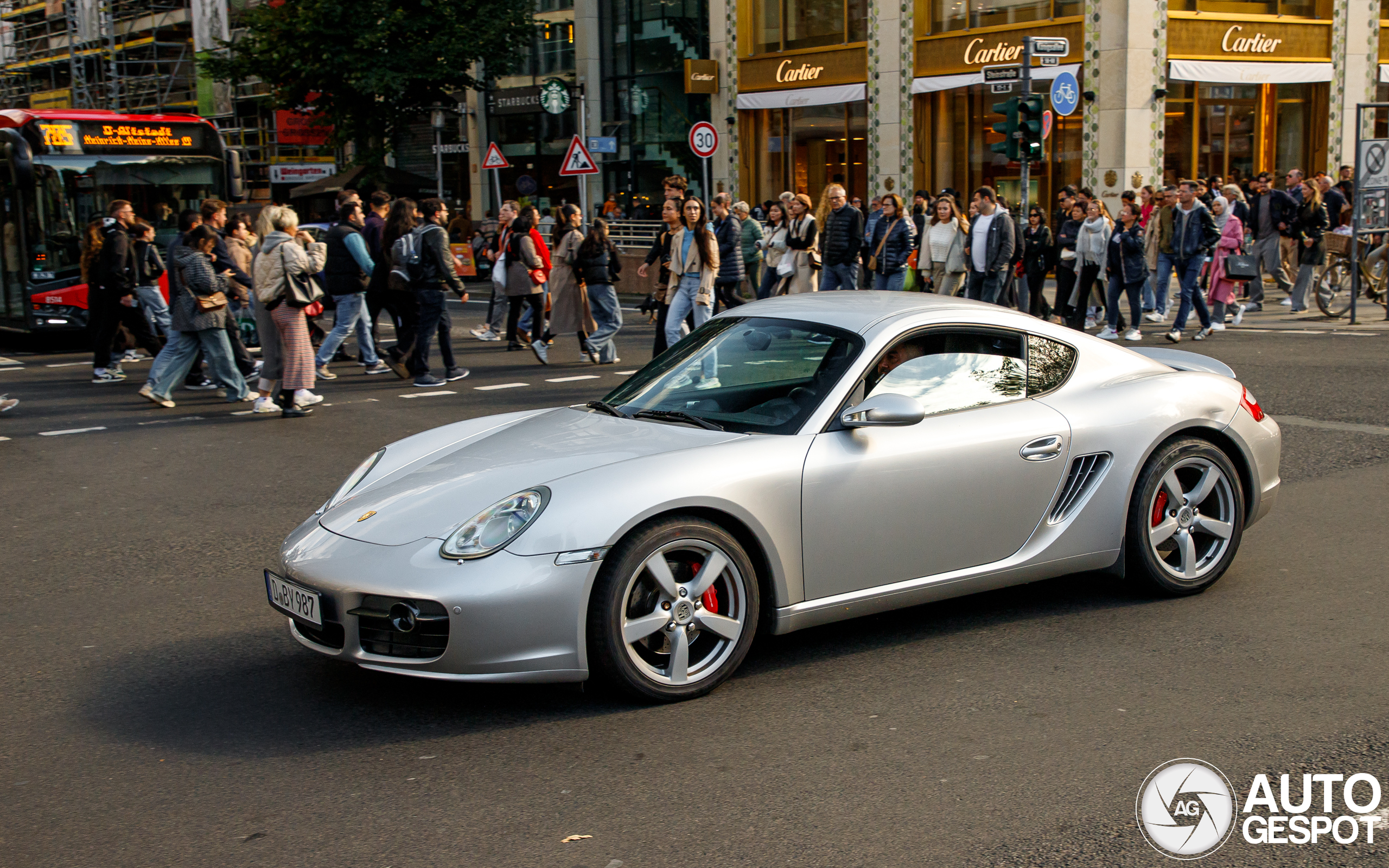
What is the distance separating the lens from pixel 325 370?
14.1 m

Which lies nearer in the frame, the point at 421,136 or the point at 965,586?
the point at 965,586

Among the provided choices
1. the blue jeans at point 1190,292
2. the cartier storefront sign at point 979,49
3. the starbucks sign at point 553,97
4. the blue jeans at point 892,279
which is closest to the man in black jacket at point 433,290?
the blue jeans at point 892,279

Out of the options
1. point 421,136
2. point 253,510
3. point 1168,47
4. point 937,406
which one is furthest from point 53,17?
point 937,406

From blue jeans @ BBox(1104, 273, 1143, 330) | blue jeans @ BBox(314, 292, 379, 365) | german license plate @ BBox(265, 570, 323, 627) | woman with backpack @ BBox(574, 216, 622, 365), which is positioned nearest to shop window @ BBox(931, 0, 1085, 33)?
blue jeans @ BBox(1104, 273, 1143, 330)

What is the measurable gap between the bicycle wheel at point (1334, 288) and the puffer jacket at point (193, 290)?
13.5 metres

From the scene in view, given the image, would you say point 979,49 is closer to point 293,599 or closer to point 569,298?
point 569,298

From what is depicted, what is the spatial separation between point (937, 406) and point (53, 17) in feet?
208

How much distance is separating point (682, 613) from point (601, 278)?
10267mm

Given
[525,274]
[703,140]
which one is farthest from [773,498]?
[703,140]

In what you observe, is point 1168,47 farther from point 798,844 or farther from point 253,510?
point 798,844

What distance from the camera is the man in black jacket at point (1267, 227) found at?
18438 mm

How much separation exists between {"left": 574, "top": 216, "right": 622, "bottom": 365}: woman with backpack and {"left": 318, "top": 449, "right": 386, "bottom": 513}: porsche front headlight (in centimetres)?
887

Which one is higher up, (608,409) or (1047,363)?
(1047,363)

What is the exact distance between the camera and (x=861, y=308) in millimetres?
5250
